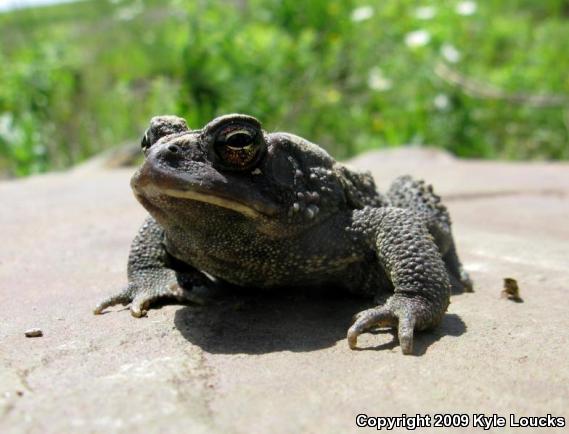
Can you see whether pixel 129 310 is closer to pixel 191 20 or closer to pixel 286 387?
pixel 286 387

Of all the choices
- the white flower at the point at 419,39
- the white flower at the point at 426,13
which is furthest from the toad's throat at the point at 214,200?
the white flower at the point at 426,13

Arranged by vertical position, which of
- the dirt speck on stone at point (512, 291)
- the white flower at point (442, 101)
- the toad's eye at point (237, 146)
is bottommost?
the white flower at point (442, 101)

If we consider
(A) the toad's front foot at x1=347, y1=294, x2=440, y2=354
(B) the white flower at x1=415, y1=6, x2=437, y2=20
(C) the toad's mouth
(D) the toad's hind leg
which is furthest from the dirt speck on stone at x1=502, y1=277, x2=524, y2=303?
(B) the white flower at x1=415, y1=6, x2=437, y2=20

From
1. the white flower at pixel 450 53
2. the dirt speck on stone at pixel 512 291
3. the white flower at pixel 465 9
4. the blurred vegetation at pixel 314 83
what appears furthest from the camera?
the white flower at pixel 465 9

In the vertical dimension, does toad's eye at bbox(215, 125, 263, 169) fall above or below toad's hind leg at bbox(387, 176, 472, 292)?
above

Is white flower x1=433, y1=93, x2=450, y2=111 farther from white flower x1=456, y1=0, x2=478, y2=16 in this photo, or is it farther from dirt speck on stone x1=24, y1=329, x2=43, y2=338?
dirt speck on stone x1=24, y1=329, x2=43, y2=338

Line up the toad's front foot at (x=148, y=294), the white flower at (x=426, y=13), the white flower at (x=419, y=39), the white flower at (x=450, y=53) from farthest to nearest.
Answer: the white flower at (x=426, y=13) < the white flower at (x=450, y=53) < the white flower at (x=419, y=39) < the toad's front foot at (x=148, y=294)

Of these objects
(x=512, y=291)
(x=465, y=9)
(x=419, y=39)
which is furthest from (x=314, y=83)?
(x=512, y=291)

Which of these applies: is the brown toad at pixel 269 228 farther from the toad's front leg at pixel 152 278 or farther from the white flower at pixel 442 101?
the white flower at pixel 442 101
